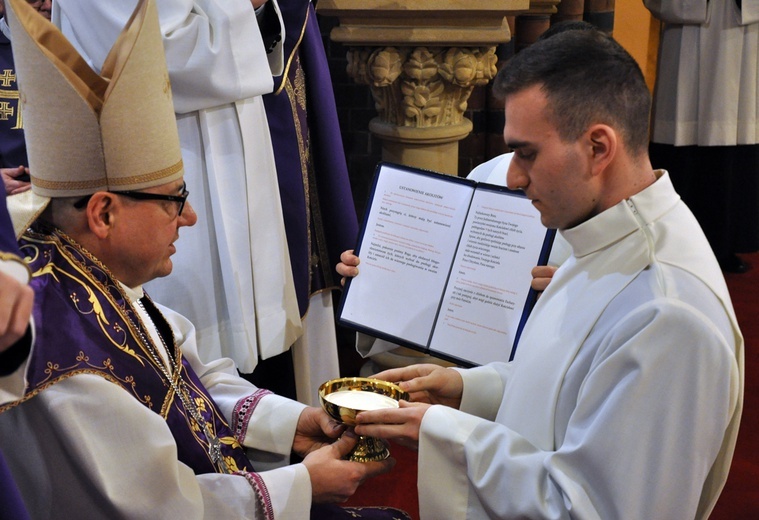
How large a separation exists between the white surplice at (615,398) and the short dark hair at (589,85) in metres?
0.17

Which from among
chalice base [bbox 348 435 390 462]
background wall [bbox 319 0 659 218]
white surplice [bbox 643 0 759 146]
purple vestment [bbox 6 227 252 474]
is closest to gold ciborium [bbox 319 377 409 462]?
chalice base [bbox 348 435 390 462]

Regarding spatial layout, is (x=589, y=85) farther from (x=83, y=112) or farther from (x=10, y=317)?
(x=10, y=317)

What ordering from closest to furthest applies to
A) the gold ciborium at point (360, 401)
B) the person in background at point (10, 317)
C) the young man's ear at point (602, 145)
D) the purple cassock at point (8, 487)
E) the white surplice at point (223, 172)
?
the person in background at point (10, 317) < the purple cassock at point (8, 487) < the young man's ear at point (602, 145) < the gold ciborium at point (360, 401) < the white surplice at point (223, 172)

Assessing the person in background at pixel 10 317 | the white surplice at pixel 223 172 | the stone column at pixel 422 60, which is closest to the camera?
the person in background at pixel 10 317

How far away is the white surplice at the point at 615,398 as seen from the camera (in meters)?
1.67

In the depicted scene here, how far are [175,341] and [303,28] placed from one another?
1.63 m

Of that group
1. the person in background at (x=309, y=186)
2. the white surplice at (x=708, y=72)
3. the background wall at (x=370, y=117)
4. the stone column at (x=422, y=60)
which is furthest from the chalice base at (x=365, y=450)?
the white surplice at (x=708, y=72)

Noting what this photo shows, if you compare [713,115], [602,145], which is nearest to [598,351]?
[602,145]

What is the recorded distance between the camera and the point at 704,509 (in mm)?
1873

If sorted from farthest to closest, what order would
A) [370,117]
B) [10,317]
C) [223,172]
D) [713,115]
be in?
1. [713,115]
2. [370,117]
3. [223,172]
4. [10,317]

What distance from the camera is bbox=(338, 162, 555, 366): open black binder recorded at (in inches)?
102

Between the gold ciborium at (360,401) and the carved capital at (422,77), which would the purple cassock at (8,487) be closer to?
the gold ciborium at (360,401)

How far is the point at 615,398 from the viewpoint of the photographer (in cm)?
169

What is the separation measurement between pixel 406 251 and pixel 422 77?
5.26 ft
